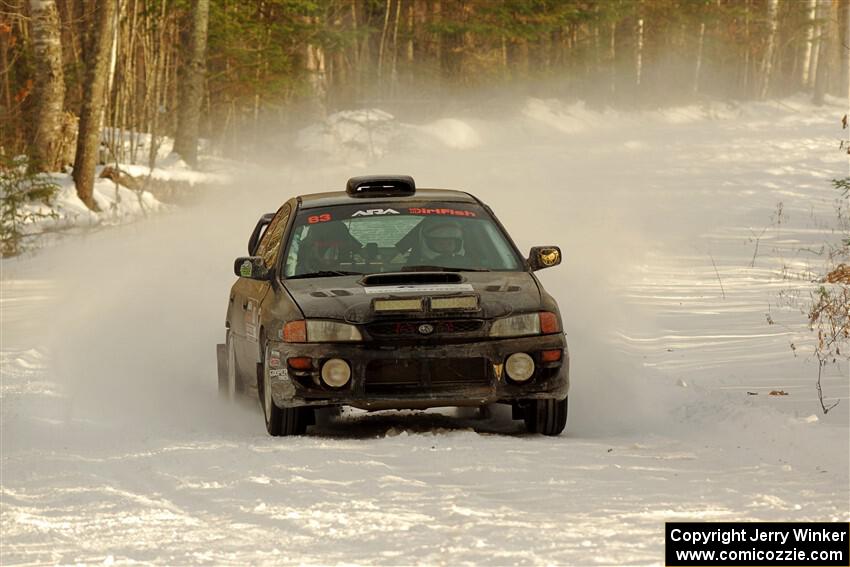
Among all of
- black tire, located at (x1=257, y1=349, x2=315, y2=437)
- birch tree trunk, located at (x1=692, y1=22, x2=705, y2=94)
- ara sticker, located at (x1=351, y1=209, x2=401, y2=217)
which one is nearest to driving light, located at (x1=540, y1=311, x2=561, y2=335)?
black tire, located at (x1=257, y1=349, x2=315, y2=437)

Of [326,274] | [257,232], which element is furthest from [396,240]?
[257,232]

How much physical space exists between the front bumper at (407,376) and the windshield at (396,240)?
3.20ft

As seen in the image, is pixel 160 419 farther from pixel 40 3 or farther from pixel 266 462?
pixel 40 3

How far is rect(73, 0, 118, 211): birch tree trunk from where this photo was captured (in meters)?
24.2

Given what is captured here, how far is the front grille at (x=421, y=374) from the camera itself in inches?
318

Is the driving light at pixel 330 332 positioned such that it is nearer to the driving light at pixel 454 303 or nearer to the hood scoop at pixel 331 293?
the hood scoop at pixel 331 293

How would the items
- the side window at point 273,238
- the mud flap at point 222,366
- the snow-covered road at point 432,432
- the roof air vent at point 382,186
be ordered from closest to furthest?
1. the snow-covered road at point 432,432
2. the side window at point 273,238
3. the roof air vent at point 382,186
4. the mud flap at point 222,366

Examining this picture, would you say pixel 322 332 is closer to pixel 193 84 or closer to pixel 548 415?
pixel 548 415

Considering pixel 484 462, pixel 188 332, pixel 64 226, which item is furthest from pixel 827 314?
pixel 64 226

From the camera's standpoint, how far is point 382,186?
10094mm

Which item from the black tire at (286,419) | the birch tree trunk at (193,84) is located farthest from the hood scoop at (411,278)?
the birch tree trunk at (193,84)

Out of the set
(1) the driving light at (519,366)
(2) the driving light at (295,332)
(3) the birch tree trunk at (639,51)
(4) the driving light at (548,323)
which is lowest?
(1) the driving light at (519,366)

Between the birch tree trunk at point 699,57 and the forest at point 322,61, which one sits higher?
the birch tree trunk at point 699,57

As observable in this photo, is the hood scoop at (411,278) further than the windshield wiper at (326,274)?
No
